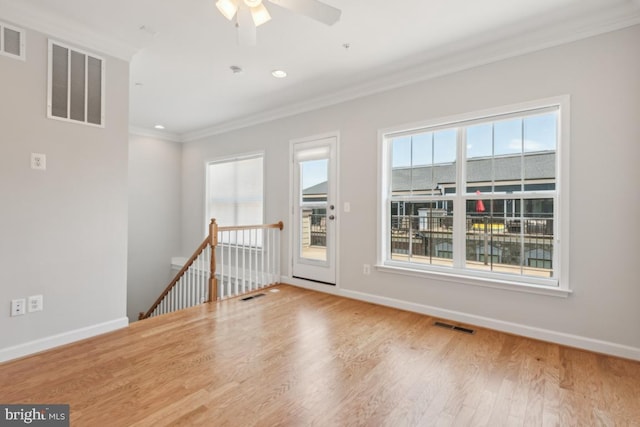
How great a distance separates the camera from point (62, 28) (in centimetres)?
254

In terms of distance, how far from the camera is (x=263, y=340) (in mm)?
2668

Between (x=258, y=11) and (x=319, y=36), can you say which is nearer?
(x=258, y=11)

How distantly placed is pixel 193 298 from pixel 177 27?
127 inches

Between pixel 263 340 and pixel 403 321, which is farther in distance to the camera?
pixel 403 321

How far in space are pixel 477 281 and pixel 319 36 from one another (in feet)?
8.93

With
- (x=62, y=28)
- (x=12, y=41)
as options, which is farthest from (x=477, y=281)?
(x=12, y=41)

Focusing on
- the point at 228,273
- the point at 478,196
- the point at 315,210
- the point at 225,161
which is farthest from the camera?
the point at 225,161

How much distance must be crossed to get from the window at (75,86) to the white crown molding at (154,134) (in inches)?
122

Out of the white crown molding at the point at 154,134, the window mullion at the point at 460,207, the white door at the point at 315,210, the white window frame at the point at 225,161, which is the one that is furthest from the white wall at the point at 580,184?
the white crown molding at the point at 154,134

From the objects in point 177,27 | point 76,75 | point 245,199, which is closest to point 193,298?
point 245,199

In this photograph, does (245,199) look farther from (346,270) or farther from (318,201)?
(346,270)

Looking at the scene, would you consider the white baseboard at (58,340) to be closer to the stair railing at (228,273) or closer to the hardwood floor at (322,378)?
the hardwood floor at (322,378)

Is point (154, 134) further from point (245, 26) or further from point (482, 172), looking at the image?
point (482, 172)

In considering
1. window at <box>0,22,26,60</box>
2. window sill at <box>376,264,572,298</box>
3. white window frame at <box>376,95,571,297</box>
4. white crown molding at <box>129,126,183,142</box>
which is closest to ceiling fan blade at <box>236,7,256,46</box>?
window at <box>0,22,26,60</box>
